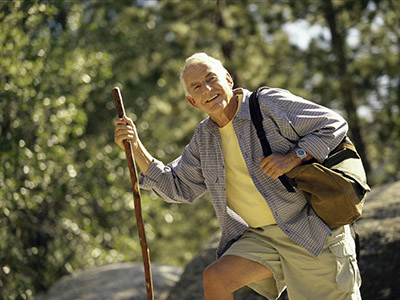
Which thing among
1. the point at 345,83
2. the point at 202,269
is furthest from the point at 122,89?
the point at 202,269

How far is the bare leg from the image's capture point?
293cm

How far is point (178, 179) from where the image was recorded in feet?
10.9

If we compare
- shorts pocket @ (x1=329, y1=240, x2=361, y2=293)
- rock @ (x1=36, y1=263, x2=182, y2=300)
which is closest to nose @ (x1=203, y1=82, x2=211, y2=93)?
shorts pocket @ (x1=329, y1=240, x2=361, y2=293)

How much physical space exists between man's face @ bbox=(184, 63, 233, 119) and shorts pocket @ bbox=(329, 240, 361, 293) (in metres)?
0.90

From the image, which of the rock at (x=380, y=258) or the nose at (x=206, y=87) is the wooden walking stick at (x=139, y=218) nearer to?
the nose at (x=206, y=87)

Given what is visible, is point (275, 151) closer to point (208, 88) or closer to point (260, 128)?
point (260, 128)

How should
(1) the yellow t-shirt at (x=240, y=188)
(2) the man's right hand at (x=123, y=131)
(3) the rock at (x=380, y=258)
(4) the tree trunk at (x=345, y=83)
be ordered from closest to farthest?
(1) the yellow t-shirt at (x=240, y=188), (2) the man's right hand at (x=123, y=131), (3) the rock at (x=380, y=258), (4) the tree trunk at (x=345, y=83)

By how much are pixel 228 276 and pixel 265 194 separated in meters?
0.44

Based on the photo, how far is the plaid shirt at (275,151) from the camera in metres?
2.91

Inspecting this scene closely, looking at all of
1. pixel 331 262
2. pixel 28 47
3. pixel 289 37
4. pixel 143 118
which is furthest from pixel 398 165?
pixel 331 262

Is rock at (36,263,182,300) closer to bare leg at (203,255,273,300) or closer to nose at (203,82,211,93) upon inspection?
bare leg at (203,255,273,300)

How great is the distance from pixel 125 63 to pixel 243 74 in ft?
7.83

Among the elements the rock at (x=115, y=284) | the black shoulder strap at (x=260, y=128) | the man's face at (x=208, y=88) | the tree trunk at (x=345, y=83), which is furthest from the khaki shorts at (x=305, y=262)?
the tree trunk at (x=345, y=83)

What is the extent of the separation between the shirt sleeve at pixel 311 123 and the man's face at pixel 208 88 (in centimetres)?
25
